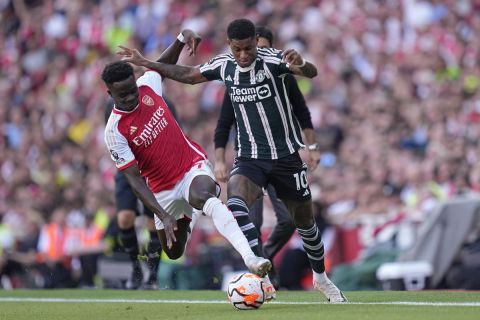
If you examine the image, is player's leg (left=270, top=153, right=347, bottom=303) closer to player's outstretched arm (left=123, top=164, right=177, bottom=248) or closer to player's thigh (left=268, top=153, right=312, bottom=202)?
player's thigh (left=268, top=153, right=312, bottom=202)

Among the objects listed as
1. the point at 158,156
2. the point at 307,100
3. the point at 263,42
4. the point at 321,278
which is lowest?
the point at 321,278

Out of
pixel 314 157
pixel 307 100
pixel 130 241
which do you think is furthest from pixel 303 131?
pixel 307 100

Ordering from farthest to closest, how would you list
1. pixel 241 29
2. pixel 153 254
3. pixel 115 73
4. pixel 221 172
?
pixel 153 254 < pixel 221 172 < pixel 115 73 < pixel 241 29

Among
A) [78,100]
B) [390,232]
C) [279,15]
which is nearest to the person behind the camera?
[390,232]

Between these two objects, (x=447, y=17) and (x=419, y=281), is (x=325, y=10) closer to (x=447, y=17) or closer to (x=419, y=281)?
(x=447, y=17)

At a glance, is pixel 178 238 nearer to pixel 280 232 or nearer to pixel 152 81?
pixel 152 81

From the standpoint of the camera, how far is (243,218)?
929 centimetres

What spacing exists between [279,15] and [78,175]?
15.7 ft

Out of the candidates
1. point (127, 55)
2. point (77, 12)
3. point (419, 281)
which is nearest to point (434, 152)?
point (419, 281)

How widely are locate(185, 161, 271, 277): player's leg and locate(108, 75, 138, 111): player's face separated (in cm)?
80

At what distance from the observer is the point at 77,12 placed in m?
24.7

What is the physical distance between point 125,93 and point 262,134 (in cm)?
118

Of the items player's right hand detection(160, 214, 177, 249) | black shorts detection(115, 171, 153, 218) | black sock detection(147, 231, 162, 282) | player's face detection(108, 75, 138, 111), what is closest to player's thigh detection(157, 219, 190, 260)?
player's right hand detection(160, 214, 177, 249)

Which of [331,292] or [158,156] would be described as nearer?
[331,292]
